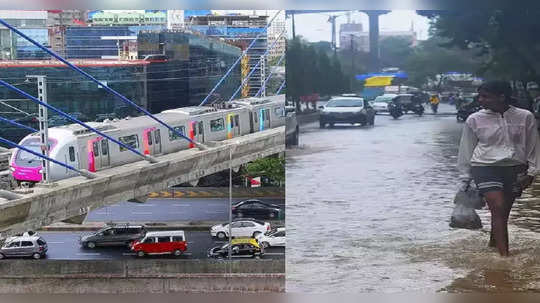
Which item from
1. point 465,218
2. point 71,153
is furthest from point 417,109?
point 71,153

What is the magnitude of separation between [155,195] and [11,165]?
2.90 feet

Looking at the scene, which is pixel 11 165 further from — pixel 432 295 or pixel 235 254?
pixel 432 295

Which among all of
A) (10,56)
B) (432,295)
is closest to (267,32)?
(10,56)

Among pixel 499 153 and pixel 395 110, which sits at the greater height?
pixel 395 110

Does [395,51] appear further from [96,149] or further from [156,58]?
[96,149]

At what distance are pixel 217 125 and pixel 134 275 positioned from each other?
1.08 metres

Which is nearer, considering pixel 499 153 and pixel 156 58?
pixel 499 153

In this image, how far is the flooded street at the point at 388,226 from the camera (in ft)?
17.7

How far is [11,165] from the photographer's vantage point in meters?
5.21

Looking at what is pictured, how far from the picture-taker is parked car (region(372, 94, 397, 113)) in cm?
563

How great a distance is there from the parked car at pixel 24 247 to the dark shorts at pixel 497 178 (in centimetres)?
268

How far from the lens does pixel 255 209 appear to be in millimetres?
5559

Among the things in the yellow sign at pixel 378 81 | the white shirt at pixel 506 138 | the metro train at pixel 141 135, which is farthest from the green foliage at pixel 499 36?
the metro train at pixel 141 135

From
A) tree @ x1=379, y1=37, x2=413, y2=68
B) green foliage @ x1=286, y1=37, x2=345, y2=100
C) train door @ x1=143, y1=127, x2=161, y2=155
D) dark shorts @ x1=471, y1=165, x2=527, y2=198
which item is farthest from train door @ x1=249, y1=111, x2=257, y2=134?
dark shorts @ x1=471, y1=165, x2=527, y2=198
